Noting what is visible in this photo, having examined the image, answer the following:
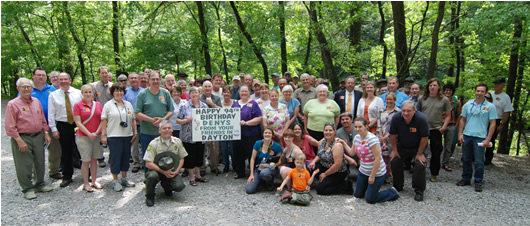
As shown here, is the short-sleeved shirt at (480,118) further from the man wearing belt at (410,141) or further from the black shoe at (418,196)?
the black shoe at (418,196)

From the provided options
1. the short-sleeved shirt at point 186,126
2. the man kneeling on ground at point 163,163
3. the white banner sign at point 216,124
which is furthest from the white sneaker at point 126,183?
the white banner sign at point 216,124

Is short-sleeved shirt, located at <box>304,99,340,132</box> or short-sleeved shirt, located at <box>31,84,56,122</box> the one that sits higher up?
short-sleeved shirt, located at <box>31,84,56,122</box>

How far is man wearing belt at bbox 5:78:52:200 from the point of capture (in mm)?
4770

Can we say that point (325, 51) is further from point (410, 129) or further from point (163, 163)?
point (163, 163)

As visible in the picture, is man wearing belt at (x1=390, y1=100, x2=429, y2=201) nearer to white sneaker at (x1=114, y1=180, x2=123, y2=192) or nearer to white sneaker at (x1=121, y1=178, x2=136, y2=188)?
white sneaker at (x1=121, y1=178, x2=136, y2=188)

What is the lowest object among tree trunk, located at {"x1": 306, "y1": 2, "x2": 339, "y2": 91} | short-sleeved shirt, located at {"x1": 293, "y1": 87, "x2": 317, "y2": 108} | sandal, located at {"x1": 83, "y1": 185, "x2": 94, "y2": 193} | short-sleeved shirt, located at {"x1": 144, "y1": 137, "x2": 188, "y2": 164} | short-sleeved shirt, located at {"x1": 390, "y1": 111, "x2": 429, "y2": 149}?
sandal, located at {"x1": 83, "y1": 185, "x2": 94, "y2": 193}

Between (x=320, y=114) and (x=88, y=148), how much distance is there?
422 cm

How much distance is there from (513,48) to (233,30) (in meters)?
11.5

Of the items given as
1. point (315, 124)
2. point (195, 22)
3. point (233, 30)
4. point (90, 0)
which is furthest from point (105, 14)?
point (315, 124)

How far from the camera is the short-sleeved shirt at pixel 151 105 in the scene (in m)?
5.40

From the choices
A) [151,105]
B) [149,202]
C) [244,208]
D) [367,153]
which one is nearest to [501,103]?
[367,153]

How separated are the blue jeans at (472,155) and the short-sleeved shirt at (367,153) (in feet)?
6.49

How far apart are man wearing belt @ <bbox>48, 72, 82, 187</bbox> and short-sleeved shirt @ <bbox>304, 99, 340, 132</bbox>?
4.41 m

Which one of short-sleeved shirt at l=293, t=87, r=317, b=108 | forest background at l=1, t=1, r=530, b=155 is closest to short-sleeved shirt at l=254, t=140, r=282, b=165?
short-sleeved shirt at l=293, t=87, r=317, b=108
